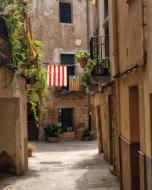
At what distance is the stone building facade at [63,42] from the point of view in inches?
1057

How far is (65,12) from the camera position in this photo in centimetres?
2808

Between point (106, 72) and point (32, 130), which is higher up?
point (106, 72)

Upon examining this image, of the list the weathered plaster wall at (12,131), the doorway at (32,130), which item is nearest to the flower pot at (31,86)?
the weathered plaster wall at (12,131)

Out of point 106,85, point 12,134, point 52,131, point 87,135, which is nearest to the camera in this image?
point 12,134

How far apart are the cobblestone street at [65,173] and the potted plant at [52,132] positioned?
14.5ft

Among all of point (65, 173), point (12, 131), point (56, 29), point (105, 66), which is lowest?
point (65, 173)

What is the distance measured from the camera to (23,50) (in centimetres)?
1394

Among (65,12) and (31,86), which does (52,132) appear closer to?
(65,12)

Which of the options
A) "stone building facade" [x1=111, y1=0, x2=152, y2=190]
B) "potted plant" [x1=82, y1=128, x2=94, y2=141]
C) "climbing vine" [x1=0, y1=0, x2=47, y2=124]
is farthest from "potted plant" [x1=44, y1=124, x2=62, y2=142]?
"stone building facade" [x1=111, y1=0, x2=152, y2=190]

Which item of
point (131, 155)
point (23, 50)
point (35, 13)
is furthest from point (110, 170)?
point (35, 13)

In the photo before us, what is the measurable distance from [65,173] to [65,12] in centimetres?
1641

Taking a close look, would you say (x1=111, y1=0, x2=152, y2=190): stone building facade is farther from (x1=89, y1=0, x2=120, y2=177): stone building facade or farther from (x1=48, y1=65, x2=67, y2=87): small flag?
(x1=48, y1=65, x2=67, y2=87): small flag

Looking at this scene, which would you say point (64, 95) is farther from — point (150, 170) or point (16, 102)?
point (150, 170)

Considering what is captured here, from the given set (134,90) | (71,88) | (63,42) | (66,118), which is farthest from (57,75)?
(134,90)
